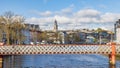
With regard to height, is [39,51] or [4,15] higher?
[4,15]

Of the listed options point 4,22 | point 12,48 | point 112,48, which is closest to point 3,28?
point 4,22

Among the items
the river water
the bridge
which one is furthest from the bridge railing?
the river water

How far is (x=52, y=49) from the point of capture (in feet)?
237

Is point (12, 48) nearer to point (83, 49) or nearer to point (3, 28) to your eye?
point (83, 49)

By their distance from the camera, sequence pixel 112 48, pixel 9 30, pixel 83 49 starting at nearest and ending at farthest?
pixel 112 48, pixel 83 49, pixel 9 30

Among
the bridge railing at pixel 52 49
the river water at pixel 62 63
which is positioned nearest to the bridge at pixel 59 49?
the bridge railing at pixel 52 49

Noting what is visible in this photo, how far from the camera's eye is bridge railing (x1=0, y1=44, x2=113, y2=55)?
7012 centimetres

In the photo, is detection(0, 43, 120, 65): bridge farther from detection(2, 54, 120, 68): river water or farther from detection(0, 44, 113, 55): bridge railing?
detection(2, 54, 120, 68): river water

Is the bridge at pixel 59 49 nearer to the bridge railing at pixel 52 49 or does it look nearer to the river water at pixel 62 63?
the bridge railing at pixel 52 49

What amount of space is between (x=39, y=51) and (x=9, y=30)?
53529 millimetres

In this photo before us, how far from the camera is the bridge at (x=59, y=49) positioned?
69.6 metres

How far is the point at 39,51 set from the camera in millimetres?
71625

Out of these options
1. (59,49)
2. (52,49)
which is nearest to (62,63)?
(59,49)

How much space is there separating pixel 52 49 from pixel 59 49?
1.34m
